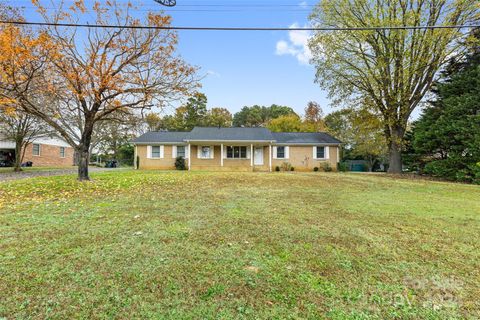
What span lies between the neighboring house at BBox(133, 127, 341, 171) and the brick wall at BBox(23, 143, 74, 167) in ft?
48.8

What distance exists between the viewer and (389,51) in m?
16.0

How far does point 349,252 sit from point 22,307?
3575 millimetres

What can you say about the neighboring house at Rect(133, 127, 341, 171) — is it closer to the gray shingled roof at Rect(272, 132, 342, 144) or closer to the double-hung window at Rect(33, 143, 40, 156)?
the gray shingled roof at Rect(272, 132, 342, 144)

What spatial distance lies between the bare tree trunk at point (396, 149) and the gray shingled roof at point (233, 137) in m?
4.85

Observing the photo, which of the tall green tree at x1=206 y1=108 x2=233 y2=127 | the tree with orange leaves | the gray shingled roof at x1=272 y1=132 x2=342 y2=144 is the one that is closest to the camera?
the tree with orange leaves

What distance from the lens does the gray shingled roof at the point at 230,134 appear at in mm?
20844

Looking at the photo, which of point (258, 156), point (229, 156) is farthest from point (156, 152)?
point (258, 156)

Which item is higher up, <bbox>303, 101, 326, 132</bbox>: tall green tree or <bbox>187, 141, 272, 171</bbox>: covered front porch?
<bbox>303, 101, 326, 132</bbox>: tall green tree

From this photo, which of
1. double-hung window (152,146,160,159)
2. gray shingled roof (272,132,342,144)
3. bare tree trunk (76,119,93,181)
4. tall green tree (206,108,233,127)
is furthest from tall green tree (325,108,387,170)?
bare tree trunk (76,119,93,181)

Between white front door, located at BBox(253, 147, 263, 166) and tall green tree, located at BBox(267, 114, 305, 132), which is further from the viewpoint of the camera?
tall green tree, located at BBox(267, 114, 305, 132)

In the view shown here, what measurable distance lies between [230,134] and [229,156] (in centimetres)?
189

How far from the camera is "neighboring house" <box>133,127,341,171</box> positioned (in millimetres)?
21328

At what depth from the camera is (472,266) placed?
308 cm

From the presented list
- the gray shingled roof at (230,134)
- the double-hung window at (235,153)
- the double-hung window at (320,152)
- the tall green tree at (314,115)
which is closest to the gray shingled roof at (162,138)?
the gray shingled roof at (230,134)
